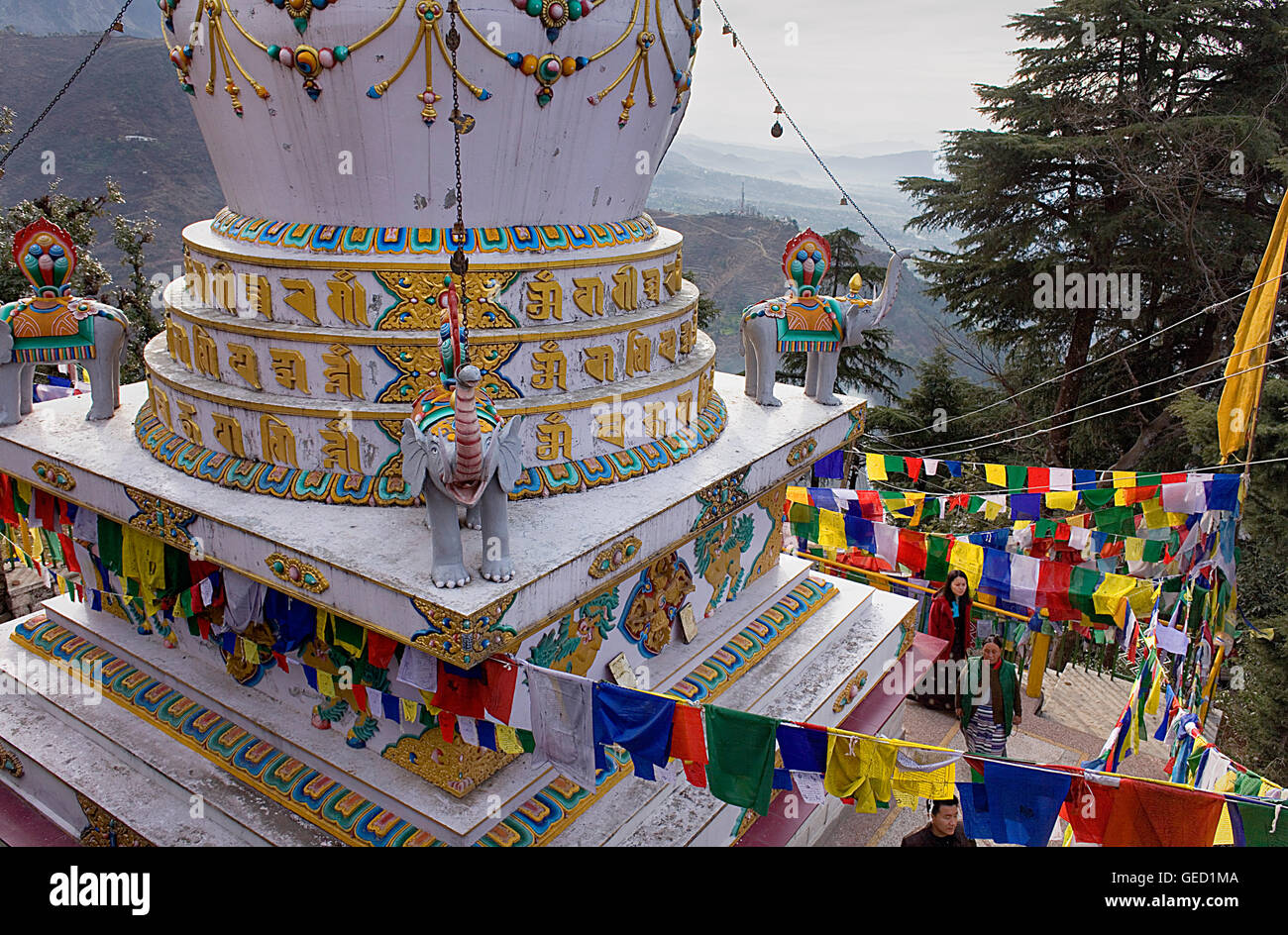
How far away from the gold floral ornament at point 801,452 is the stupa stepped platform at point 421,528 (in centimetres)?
2

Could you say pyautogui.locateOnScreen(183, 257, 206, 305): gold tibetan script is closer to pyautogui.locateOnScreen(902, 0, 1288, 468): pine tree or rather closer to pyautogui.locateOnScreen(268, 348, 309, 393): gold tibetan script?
pyautogui.locateOnScreen(268, 348, 309, 393): gold tibetan script

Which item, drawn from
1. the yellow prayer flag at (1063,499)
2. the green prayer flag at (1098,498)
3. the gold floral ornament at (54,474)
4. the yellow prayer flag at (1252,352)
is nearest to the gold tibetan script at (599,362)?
the gold floral ornament at (54,474)

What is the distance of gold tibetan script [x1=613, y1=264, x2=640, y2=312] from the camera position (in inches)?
318

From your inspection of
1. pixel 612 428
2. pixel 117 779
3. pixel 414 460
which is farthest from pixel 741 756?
pixel 117 779

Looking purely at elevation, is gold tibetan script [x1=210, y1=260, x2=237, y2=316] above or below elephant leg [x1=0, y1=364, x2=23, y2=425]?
→ above

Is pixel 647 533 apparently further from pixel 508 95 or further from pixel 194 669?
pixel 194 669

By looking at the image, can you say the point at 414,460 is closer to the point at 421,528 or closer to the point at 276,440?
the point at 421,528

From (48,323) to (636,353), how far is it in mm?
5593

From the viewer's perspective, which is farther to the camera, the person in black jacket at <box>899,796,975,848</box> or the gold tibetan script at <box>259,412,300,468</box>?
the gold tibetan script at <box>259,412,300,468</box>

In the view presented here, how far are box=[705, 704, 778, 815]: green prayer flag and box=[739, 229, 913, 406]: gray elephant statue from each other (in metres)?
4.85

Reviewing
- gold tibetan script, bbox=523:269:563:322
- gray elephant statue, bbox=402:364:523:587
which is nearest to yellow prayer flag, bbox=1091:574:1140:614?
gold tibetan script, bbox=523:269:563:322

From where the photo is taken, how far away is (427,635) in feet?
19.4

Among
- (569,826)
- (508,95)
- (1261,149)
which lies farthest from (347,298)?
(1261,149)

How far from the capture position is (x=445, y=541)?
6043 mm
